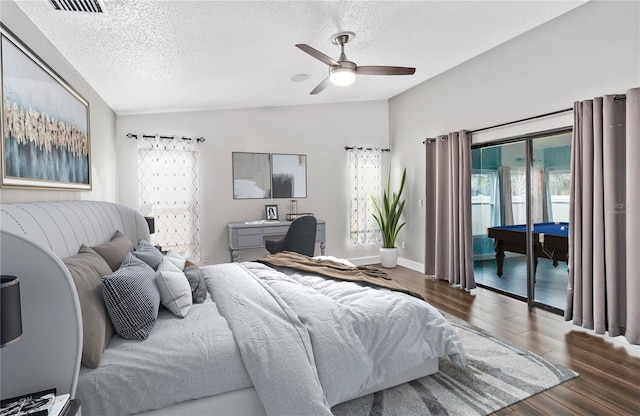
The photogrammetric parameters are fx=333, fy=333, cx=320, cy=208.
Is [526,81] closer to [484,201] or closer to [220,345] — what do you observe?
[484,201]

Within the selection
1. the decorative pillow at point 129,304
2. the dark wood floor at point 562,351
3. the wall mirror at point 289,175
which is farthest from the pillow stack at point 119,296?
the wall mirror at point 289,175

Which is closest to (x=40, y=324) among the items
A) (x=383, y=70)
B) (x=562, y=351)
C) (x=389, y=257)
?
(x=383, y=70)

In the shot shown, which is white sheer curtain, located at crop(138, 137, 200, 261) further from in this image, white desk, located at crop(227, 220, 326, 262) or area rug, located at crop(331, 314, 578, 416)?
area rug, located at crop(331, 314, 578, 416)

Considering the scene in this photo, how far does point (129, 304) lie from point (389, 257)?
173 inches

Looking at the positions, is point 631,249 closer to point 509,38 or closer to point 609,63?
point 609,63

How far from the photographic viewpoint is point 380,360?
1.95 m

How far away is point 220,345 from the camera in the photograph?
1.65 meters

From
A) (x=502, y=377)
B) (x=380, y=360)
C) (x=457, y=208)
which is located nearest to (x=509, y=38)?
(x=457, y=208)

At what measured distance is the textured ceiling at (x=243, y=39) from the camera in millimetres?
2297

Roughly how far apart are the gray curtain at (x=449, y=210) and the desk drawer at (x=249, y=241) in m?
2.48

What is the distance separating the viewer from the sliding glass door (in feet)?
11.2

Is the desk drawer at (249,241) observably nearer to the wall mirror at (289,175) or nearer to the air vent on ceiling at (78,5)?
the wall mirror at (289,175)

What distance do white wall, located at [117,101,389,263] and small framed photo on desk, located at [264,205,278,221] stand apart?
94 mm

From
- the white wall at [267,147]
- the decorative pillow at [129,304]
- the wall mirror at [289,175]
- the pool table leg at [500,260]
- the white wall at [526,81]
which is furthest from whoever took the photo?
the wall mirror at [289,175]
